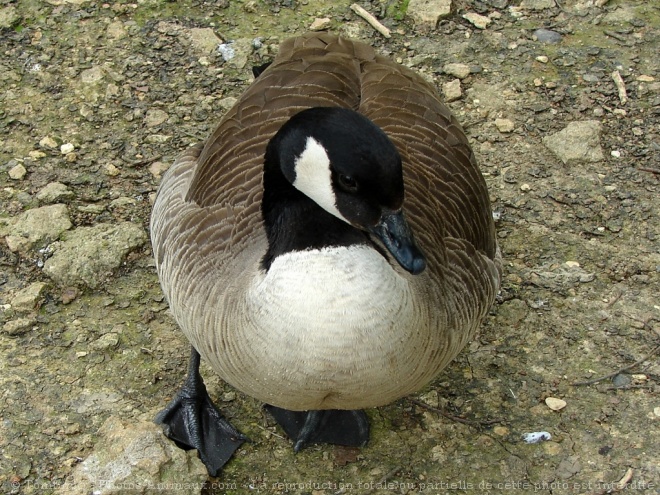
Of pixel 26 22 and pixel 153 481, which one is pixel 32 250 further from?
pixel 26 22

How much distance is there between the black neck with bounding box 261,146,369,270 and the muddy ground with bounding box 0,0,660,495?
100cm

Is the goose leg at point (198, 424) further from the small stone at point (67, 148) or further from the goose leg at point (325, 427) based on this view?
the small stone at point (67, 148)

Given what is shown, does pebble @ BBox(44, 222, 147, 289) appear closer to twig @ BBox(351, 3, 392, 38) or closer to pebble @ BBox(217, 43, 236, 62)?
pebble @ BBox(217, 43, 236, 62)

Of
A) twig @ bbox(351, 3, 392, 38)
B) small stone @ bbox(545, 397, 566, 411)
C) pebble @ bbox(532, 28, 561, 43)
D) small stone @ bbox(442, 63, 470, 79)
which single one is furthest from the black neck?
pebble @ bbox(532, 28, 561, 43)

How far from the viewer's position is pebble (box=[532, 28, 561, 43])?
5418mm

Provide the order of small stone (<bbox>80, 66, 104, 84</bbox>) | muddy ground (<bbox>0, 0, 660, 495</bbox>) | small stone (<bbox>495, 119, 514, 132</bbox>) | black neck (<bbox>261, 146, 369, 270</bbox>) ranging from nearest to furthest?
black neck (<bbox>261, 146, 369, 270</bbox>) → muddy ground (<bbox>0, 0, 660, 495</bbox>) → small stone (<bbox>495, 119, 514, 132</bbox>) → small stone (<bbox>80, 66, 104, 84</bbox>)

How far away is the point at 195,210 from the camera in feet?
10.9

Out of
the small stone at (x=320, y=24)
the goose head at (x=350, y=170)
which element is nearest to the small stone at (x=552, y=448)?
the goose head at (x=350, y=170)

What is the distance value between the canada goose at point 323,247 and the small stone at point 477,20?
5.90 feet

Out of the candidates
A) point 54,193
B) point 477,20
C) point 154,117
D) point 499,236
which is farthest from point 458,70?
point 54,193

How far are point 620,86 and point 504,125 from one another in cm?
74

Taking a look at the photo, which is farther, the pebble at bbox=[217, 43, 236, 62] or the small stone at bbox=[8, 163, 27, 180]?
the pebble at bbox=[217, 43, 236, 62]

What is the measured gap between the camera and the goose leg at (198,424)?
3.45m

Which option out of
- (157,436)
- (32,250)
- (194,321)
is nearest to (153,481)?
(157,436)
